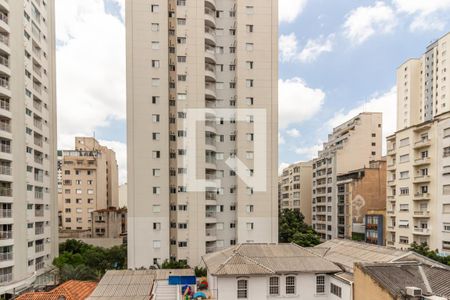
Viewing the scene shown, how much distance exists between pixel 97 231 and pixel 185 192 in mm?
28325

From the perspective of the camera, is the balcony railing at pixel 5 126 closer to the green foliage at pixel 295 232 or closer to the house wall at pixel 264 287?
the house wall at pixel 264 287

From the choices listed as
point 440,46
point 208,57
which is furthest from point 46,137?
point 440,46

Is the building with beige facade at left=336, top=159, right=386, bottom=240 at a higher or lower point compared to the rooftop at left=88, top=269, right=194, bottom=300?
higher

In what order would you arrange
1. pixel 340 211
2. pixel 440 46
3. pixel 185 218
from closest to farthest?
pixel 185 218, pixel 340 211, pixel 440 46

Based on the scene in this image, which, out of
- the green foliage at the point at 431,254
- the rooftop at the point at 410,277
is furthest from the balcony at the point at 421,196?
the rooftop at the point at 410,277

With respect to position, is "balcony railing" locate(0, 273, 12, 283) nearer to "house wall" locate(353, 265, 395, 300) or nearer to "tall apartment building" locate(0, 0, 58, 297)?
"tall apartment building" locate(0, 0, 58, 297)

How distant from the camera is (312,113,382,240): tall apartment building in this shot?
1854 inches

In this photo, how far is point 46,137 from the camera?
3300 cm

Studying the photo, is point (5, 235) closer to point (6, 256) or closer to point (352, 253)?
point (6, 256)

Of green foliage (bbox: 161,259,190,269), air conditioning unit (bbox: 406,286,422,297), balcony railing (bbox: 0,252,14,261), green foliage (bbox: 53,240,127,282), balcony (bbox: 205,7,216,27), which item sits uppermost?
balcony (bbox: 205,7,216,27)

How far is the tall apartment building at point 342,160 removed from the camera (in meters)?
47.1

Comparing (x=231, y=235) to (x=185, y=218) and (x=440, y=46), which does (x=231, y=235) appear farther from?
(x=440, y=46)

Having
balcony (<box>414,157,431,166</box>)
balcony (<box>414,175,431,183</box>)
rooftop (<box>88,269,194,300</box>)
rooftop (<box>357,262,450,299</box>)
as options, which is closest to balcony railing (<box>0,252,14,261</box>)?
rooftop (<box>88,269,194,300</box>)

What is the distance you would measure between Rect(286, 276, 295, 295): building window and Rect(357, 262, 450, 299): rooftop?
4590 mm
